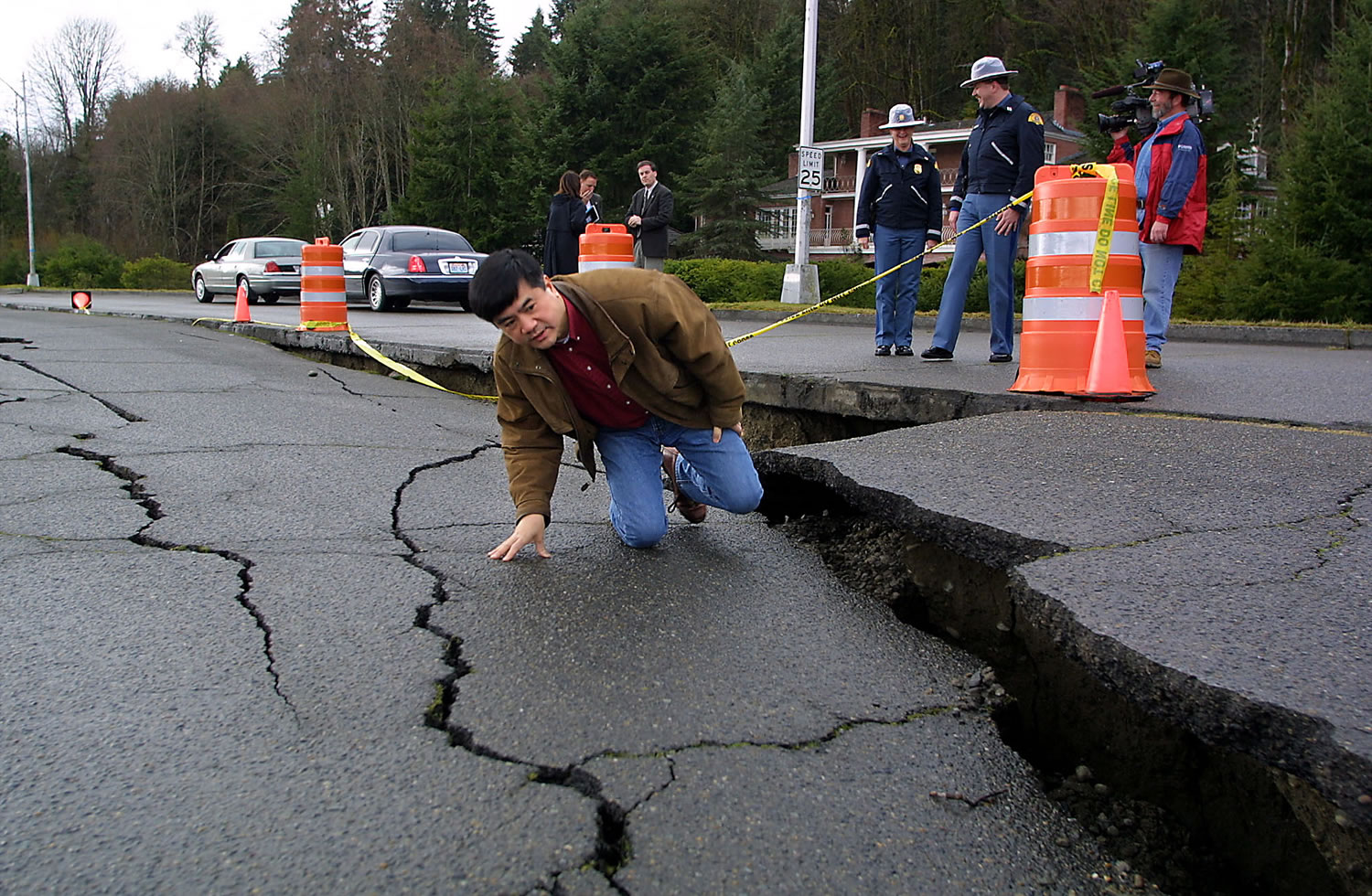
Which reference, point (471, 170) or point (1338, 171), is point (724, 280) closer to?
point (1338, 171)

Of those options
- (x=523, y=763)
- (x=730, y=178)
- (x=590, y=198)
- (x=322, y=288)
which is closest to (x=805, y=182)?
(x=590, y=198)

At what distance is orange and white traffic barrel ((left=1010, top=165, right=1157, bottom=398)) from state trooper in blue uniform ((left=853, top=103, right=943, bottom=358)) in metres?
2.16

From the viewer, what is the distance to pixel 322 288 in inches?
429

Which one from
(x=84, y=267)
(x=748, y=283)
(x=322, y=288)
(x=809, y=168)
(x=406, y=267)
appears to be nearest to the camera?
(x=322, y=288)

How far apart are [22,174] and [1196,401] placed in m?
65.8

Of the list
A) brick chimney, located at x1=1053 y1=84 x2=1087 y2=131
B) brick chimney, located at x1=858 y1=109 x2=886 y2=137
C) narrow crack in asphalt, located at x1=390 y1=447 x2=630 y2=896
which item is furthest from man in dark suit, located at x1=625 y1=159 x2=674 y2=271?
brick chimney, located at x1=858 y1=109 x2=886 y2=137

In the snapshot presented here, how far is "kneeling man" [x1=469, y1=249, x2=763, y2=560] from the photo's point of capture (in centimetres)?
341

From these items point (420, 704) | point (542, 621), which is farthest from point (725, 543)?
point (420, 704)

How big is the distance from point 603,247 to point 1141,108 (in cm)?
567

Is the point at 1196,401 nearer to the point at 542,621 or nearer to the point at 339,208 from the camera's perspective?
the point at 542,621

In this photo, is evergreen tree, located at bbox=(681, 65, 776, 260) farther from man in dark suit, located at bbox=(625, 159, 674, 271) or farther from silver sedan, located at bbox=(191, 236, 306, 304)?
man in dark suit, located at bbox=(625, 159, 674, 271)

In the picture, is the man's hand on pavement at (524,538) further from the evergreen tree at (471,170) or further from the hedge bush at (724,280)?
the evergreen tree at (471,170)

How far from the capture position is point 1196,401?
5.68 metres

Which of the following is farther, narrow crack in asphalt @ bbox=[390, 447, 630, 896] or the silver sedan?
the silver sedan
